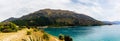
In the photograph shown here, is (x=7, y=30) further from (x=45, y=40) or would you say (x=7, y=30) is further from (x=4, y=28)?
(x=45, y=40)

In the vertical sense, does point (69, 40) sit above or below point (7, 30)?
below

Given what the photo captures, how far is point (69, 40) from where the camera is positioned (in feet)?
211

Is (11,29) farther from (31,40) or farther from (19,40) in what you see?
(19,40)

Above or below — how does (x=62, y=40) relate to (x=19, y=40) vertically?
below

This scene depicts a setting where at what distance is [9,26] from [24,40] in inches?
946

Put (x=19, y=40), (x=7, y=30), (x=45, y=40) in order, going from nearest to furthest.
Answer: (x=19, y=40) → (x=45, y=40) → (x=7, y=30)

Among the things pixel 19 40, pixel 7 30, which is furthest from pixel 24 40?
pixel 7 30

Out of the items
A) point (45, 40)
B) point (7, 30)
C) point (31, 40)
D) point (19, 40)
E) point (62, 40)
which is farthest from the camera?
point (62, 40)

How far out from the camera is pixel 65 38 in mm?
65375

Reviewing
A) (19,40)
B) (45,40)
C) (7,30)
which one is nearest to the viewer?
(19,40)

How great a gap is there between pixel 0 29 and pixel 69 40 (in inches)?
821

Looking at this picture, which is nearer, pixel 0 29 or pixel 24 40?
pixel 24 40

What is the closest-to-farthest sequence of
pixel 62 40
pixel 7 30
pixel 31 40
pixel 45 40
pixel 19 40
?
pixel 19 40
pixel 31 40
pixel 45 40
pixel 7 30
pixel 62 40

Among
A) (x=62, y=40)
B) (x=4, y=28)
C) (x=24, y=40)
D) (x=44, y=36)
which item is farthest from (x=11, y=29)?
(x=24, y=40)
